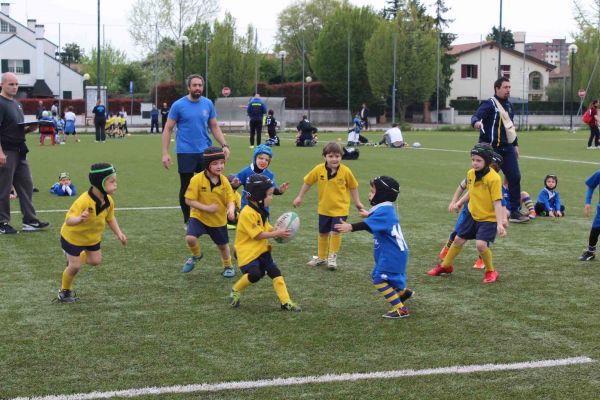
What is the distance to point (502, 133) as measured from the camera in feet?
39.7

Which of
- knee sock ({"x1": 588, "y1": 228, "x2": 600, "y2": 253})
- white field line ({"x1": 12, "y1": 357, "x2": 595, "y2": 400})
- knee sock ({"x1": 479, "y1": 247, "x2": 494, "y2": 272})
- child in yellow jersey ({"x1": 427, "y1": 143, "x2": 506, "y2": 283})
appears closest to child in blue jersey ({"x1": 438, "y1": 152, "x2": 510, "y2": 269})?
child in yellow jersey ({"x1": 427, "y1": 143, "x2": 506, "y2": 283})

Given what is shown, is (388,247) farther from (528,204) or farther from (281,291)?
(528,204)

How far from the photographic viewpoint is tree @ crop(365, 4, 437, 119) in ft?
225

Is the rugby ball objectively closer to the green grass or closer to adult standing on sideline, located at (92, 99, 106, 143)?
the green grass

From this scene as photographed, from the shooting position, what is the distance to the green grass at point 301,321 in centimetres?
502

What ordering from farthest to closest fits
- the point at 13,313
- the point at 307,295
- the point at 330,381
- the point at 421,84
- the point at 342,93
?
the point at 342,93 < the point at 421,84 < the point at 307,295 < the point at 13,313 < the point at 330,381

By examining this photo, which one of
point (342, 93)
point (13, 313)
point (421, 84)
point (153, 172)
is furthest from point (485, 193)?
point (342, 93)

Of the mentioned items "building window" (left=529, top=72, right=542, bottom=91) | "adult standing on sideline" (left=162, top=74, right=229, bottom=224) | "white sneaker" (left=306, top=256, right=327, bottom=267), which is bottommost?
"white sneaker" (left=306, top=256, right=327, bottom=267)

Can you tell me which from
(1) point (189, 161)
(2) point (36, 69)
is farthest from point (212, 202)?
(2) point (36, 69)

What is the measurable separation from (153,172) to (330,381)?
16577mm

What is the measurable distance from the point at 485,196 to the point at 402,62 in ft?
205

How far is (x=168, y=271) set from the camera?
8609 millimetres

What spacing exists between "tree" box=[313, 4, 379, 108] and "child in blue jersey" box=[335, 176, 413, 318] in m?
68.1

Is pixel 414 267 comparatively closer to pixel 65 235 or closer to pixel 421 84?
pixel 65 235
